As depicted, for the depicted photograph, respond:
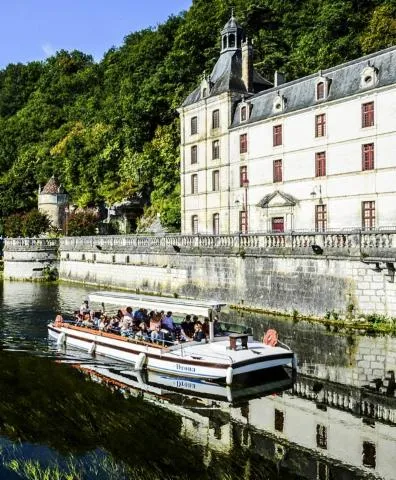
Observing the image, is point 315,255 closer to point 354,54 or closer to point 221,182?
point 221,182

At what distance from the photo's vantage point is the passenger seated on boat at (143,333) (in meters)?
18.8

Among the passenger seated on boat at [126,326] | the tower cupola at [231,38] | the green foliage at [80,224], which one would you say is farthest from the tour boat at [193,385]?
the green foliage at [80,224]

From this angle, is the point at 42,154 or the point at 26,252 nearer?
the point at 26,252

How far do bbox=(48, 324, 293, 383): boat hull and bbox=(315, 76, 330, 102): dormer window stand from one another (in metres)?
19.8

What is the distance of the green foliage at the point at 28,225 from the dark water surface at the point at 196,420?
107 feet

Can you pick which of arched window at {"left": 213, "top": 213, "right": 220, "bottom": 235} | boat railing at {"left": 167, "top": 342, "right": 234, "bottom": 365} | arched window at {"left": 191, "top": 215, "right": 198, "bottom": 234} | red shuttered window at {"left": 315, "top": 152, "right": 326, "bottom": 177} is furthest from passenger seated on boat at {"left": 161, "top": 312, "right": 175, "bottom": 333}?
arched window at {"left": 191, "top": 215, "right": 198, "bottom": 234}

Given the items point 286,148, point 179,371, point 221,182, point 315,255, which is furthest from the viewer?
point 221,182

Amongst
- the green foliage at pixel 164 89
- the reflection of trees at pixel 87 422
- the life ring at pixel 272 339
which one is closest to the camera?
the reflection of trees at pixel 87 422

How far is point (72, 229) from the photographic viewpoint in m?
51.0

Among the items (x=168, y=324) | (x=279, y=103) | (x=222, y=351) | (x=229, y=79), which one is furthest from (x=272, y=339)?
(x=229, y=79)

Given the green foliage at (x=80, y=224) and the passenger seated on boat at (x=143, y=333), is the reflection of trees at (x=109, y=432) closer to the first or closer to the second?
the passenger seated on boat at (x=143, y=333)

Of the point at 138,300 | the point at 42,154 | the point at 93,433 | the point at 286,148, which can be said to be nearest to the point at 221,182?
the point at 286,148

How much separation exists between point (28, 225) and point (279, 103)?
1040 inches

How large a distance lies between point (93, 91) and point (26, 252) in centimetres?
4891
